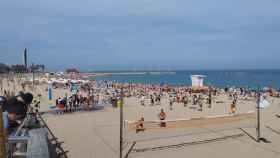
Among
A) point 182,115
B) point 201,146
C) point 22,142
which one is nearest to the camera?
point 22,142

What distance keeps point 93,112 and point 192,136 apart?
847cm

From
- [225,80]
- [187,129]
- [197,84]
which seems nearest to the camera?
[187,129]

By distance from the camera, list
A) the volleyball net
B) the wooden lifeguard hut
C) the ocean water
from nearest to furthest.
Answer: the volleyball net → the wooden lifeguard hut → the ocean water

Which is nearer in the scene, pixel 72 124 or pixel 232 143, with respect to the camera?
pixel 232 143

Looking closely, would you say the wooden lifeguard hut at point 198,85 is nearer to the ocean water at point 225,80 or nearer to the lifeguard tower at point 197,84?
the lifeguard tower at point 197,84

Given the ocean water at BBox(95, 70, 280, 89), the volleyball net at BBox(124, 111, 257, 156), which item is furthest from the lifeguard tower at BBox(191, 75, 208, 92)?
the ocean water at BBox(95, 70, 280, 89)

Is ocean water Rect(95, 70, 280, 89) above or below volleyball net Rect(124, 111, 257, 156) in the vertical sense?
above

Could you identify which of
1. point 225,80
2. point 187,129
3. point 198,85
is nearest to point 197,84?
point 198,85

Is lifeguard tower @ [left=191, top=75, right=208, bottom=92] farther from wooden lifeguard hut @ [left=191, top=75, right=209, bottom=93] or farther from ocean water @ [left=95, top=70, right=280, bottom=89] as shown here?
ocean water @ [left=95, top=70, right=280, bottom=89]

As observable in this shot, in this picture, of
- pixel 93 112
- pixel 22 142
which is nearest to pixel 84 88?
pixel 93 112

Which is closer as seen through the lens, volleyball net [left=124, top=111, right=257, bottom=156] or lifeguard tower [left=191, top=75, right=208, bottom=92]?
volleyball net [left=124, top=111, right=257, bottom=156]

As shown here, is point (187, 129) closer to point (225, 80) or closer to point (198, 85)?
point (198, 85)

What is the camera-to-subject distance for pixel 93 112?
18.8 m

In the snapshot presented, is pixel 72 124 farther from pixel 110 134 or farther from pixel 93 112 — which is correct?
pixel 93 112
